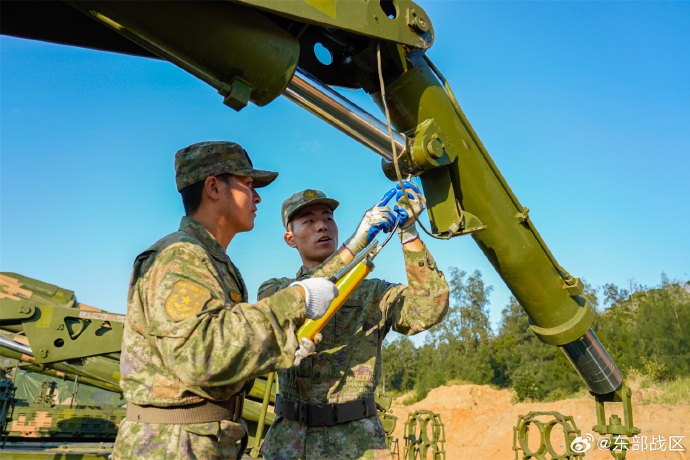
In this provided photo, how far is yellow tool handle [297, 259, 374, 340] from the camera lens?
6.94ft

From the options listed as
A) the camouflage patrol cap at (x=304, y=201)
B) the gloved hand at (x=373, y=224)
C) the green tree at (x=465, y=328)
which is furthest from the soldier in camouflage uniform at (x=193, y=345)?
the green tree at (x=465, y=328)

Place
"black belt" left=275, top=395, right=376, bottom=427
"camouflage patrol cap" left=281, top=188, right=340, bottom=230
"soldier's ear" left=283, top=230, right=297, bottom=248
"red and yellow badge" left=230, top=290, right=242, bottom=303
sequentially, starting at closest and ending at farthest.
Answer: "red and yellow badge" left=230, top=290, right=242, bottom=303 → "black belt" left=275, top=395, right=376, bottom=427 → "camouflage patrol cap" left=281, top=188, right=340, bottom=230 → "soldier's ear" left=283, top=230, right=297, bottom=248

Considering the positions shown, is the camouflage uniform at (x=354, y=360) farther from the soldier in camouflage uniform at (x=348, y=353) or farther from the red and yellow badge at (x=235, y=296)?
the red and yellow badge at (x=235, y=296)

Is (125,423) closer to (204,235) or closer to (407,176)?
(204,235)

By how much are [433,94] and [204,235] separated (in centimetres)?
124

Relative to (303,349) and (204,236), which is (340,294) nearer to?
(303,349)

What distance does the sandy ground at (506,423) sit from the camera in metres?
14.1

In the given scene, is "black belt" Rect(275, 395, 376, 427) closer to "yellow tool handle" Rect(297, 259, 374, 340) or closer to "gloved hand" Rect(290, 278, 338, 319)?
"yellow tool handle" Rect(297, 259, 374, 340)

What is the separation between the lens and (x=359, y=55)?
254 centimetres

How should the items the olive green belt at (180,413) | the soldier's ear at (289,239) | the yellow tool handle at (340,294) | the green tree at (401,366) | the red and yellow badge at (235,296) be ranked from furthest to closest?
1. the green tree at (401,366)
2. the soldier's ear at (289,239)
3. the red and yellow badge at (235,296)
4. the yellow tool handle at (340,294)
5. the olive green belt at (180,413)

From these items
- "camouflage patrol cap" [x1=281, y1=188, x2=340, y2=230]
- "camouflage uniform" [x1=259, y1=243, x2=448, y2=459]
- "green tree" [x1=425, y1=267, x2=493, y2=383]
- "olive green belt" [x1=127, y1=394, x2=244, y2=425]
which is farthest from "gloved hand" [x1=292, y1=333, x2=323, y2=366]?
"green tree" [x1=425, y1=267, x2=493, y2=383]

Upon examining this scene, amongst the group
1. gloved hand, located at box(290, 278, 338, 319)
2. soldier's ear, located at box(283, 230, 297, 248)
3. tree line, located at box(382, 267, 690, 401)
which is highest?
tree line, located at box(382, 267, 690, 401)

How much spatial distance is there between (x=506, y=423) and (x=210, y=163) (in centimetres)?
2105

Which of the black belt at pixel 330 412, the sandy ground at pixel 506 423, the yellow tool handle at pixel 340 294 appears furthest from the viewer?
the sandy ground at pixel 506 423
